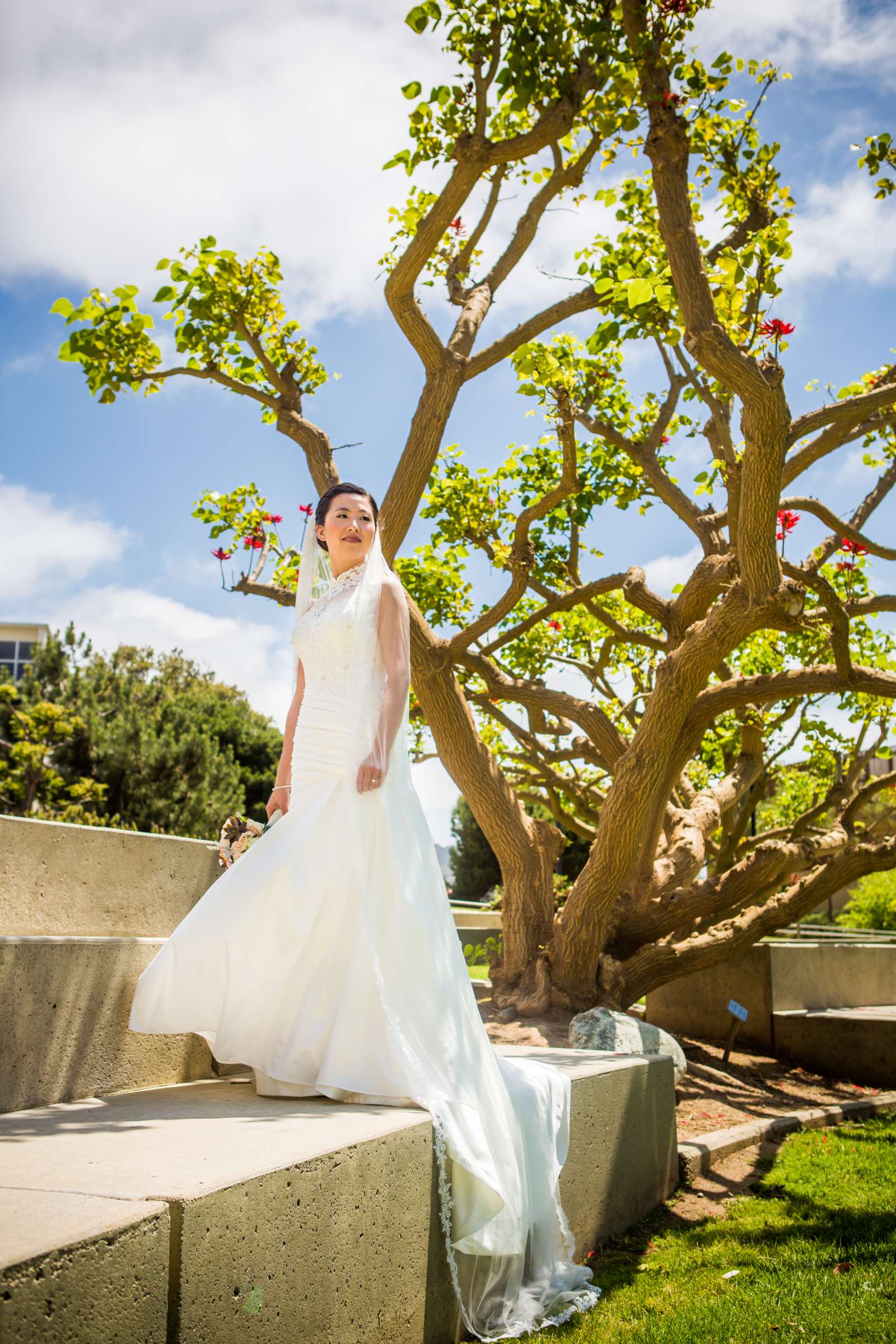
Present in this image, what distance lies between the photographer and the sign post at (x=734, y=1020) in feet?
27.6

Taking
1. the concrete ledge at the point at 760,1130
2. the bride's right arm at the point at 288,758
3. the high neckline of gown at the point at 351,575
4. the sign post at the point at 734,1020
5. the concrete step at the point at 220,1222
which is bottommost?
the concrete ledge at the point at 760,1130

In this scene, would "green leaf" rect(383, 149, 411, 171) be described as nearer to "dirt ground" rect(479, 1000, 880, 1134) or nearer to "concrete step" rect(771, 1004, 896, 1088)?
"dirt ground" rect(479, 1000, 880, 1134)

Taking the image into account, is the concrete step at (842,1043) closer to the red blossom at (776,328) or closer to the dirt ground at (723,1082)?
the dirt ground at (723,1082)

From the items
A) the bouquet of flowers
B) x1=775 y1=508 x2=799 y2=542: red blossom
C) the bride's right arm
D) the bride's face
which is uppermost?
x1=775 y1=508 x2=799 y2=542: red blossom

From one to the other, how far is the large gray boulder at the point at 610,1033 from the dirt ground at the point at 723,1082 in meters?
0.18

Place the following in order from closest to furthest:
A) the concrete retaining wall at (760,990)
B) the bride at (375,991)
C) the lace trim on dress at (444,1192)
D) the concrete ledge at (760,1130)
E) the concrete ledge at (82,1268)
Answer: the concrete ledge at (82,1268)
the lace trim on dress at (444,1192)
the bride at (375,991)
the concrete ledge at (760,1130)
the concrete retaining wall at (760,990)

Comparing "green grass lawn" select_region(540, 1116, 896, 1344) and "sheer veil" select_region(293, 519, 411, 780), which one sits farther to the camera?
"sheer veil" select_region(293, 519, 411, 780)

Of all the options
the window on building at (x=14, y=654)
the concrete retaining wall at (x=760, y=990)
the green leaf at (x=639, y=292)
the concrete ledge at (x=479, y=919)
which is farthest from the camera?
the window on building at (x=14, y=654)

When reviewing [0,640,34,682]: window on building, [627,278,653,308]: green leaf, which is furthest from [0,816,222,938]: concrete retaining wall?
[0,640,34,682]: window on building

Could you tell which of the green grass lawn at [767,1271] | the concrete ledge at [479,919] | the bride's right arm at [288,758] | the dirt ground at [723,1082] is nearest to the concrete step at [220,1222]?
the green grass lawn at [767,1271]

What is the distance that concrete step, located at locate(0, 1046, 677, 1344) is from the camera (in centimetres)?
189

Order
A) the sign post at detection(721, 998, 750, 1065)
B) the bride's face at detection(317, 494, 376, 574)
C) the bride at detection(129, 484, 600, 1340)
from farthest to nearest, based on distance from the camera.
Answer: the sign post at detection(721, 998, 750, 1065) → the bride's face at detection(317, 494, 376, 574) → the bride at detection(129, 484, 600, 1340)

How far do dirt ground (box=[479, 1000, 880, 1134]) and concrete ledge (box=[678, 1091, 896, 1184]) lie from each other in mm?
97

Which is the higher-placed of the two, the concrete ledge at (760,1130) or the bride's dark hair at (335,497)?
the bride's dark hair at (335,497)
